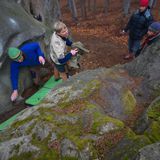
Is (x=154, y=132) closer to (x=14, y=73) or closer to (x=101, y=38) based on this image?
(x=14, y=73)

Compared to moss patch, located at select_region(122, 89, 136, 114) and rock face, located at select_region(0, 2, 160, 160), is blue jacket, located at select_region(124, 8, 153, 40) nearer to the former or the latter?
rock face, located at select_region(0, 2, 160, 160)

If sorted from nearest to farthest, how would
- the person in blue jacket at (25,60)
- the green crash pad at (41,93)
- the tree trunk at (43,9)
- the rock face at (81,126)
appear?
the rock face at (81,126), the person in blue jacket at (25,60), the green crash pad at (41,93), the tree trunk at (43,9)

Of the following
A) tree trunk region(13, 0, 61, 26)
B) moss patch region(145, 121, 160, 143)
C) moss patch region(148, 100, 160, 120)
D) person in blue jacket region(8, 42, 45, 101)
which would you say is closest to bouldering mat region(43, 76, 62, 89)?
person in blue jacket region(8, 42, 45, 101)

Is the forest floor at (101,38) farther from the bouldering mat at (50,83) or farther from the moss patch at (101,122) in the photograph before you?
the moss patch at (101,122)

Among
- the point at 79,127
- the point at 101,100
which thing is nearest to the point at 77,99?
the point at 101,100

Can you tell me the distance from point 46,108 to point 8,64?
307 cm

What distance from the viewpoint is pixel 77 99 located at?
193 inches

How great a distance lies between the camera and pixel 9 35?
7.31m

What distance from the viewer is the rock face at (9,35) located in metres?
7.24

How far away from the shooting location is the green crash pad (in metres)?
7.14

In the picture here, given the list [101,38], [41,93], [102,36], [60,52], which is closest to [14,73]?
[41,93]

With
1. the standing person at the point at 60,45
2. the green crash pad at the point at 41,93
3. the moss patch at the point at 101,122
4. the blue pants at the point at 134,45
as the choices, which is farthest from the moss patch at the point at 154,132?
the blue pants at the point at 134,45

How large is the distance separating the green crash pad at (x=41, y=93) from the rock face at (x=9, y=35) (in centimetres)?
54

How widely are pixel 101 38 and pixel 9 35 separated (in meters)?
6.09
